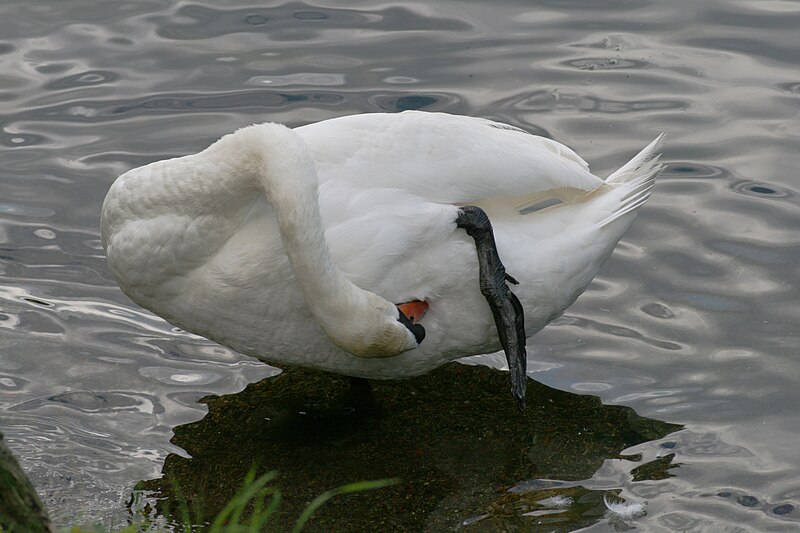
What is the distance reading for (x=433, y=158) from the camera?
560 cm

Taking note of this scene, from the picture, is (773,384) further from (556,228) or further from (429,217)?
(429,217)

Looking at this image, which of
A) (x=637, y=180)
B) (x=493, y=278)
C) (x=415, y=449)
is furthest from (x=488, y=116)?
(x=415, y=449)

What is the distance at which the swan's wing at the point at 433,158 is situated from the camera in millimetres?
5461

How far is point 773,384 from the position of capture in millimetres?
6207

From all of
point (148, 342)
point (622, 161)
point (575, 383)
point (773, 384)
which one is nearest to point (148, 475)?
point (148, 342)

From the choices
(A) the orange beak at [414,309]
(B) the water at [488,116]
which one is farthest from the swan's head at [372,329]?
(B) the water at [488,116]

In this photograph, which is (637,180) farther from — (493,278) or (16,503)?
(16,503)

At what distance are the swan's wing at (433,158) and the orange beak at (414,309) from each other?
18.4 inches

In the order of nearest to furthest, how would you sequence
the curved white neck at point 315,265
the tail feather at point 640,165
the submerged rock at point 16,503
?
the submerged rock at point 16,503 < the curved white neck at point 315,265 < the tail feather at point 640,165

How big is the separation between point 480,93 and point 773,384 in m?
3.29

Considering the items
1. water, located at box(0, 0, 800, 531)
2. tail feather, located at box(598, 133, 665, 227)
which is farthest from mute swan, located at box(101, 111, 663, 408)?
water, located at box(0, 0, 800, 531)

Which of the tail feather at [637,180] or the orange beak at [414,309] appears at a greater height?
the tail feather at [637,180]

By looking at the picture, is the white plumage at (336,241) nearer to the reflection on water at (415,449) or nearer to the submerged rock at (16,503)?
the reflection on water at (415,449)

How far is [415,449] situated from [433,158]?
1.32m
